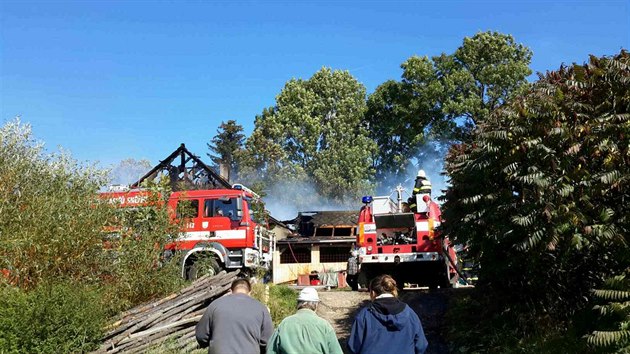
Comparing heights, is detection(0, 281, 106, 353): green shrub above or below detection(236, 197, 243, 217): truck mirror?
below

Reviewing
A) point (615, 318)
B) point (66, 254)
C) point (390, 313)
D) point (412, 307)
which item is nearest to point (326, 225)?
point (412, 307)

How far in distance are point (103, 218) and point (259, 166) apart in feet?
107

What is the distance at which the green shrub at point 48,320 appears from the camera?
9.20m

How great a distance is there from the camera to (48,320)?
367 inches

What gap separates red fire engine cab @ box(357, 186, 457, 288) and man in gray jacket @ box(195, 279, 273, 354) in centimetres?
922

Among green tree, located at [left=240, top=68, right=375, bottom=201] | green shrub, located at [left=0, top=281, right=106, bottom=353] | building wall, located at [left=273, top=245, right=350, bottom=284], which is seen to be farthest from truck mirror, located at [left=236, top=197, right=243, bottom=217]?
green tree, located at [left=240, top=68, right=375, bottom=201]

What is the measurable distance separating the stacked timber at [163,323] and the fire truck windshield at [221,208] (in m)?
5.97

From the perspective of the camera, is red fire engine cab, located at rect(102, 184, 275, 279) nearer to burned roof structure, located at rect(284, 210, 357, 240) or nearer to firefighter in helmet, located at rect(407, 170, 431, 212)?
firefighter in helmet, located at rect(407, 170, 431, 212)

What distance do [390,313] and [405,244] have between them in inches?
405

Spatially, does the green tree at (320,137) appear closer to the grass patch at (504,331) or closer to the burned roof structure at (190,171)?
the burned roof structure at (190,171)

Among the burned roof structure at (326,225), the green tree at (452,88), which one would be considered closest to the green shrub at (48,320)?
the burned roof structure at (326,225)

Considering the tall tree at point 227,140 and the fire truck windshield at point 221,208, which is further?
the tall tree at point 227,140

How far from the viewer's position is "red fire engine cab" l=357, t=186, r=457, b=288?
15.0 m

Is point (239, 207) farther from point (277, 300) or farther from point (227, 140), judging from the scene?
point (227, 140)
